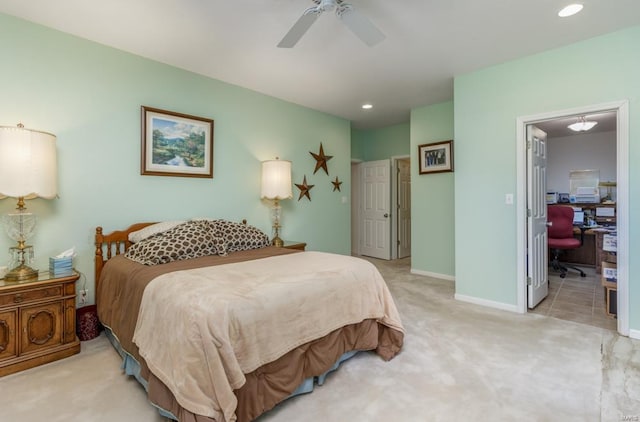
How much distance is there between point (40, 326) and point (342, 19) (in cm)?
295

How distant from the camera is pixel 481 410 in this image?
165cm

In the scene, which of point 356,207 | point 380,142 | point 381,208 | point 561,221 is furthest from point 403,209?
point 561,221

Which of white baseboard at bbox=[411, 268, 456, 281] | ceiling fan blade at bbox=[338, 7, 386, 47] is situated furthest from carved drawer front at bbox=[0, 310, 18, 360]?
white baseboard at bbox=[411, 268, 456, 281]

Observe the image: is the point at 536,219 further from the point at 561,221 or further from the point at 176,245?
the point at 176,245

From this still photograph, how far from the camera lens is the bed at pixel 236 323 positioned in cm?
135

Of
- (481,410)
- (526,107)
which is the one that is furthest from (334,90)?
(481,410)

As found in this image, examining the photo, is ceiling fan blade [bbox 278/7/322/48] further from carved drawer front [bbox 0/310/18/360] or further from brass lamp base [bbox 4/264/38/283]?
carved drawer front [bbox 0/310/18/360]

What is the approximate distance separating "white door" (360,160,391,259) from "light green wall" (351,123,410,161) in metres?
0.18

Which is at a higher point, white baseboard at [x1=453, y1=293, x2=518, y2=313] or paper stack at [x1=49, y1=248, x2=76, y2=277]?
paper stack at [x1=49, y1=248, x2=76, y2=277]

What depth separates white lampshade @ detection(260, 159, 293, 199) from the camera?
3764 mm

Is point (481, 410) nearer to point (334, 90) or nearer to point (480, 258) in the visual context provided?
point (480, 258)

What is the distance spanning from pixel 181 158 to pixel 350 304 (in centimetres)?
236

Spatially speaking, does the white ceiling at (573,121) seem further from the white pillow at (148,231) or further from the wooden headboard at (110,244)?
the wooden headboard at (110,244)

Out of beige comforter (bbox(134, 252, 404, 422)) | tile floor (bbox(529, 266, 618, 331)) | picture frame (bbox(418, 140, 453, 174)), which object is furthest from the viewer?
picture frame (bbox(418, 140, 453, 174))
